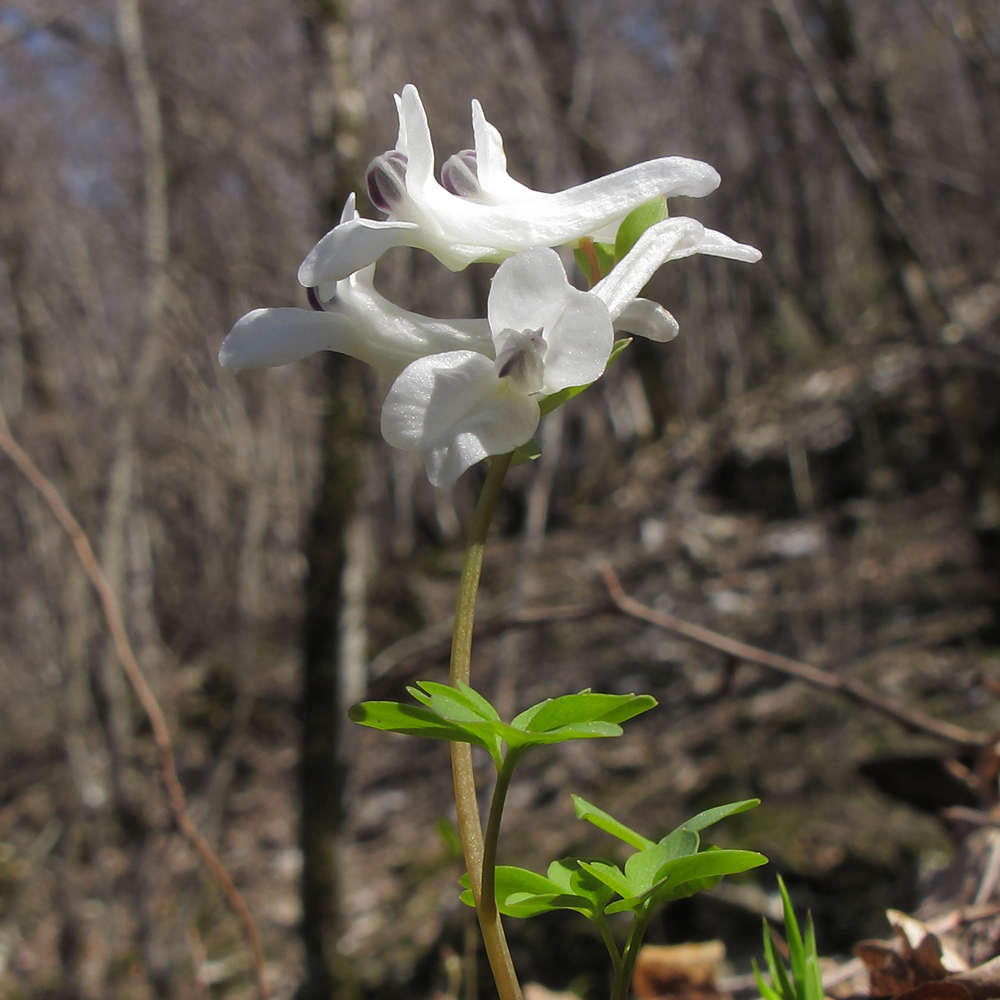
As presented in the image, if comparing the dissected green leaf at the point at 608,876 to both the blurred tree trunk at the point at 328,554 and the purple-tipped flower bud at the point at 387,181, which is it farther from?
the blurred tree trunk at the point at 328,554

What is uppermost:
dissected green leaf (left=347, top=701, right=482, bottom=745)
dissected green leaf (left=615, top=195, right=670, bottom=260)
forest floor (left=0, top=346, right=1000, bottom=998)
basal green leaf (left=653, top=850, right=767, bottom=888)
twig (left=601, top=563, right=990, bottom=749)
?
dissected green leaf (left=615, top=195, right=670, bottom=260)

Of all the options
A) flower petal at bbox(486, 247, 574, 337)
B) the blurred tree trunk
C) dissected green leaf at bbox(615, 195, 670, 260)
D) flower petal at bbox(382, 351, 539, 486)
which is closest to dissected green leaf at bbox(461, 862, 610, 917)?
flower petal at bbox(382, 351, 539, 486)

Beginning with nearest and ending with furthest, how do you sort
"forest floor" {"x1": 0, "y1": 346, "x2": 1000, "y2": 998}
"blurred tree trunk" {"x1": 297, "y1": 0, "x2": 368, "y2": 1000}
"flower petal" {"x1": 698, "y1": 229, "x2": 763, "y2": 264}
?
"flower petal" {"x1": 698, "y1": 229, "x2": 763, "y2": 264} < "forest floor" {"x1": 0, "y1": 346, "x2": 1000, "y2": 998} < "blurred tree trunk" {"x1": 297, "y1": 0, "x2": 368, "y2": 1000}

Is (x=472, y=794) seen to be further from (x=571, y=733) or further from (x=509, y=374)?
(x=509, y=374)

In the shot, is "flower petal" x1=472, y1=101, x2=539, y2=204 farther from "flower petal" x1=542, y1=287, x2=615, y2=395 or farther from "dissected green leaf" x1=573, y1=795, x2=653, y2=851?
"dissected green leaf" x1=573, y1=795, x2=653, y2=851

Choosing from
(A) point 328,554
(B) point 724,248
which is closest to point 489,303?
(B) point 724,248

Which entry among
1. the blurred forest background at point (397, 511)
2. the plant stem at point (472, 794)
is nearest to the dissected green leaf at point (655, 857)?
the plant stem at point (472, 794)
